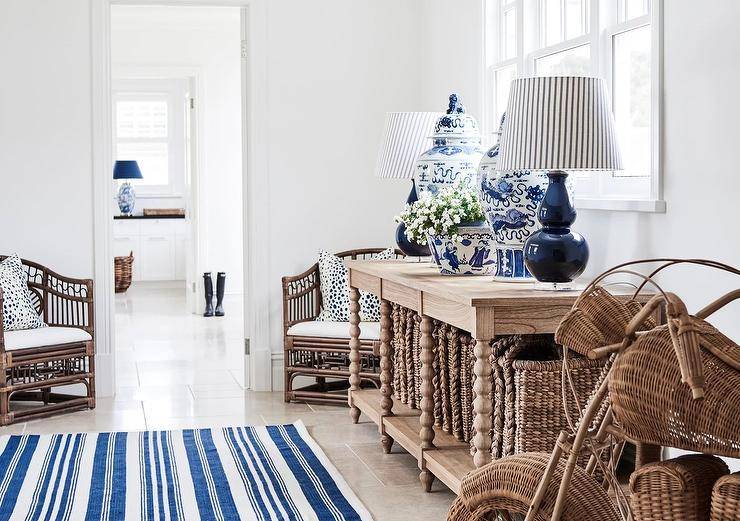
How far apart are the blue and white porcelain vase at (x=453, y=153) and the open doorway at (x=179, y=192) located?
2.30 metres

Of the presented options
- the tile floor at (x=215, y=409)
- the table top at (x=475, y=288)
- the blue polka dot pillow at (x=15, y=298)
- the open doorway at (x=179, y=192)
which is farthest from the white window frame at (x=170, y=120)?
the table top at (x=475, y=288)

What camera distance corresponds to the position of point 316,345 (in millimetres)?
5496

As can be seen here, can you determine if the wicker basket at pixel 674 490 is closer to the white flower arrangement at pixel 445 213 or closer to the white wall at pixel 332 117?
the white flower arrangement at pixel 445 213

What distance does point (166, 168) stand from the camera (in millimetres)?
12547

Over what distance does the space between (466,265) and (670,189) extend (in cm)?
90

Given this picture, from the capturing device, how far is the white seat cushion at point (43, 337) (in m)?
5.09

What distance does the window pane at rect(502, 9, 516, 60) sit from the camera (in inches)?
189

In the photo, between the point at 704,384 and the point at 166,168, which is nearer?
the point at 704,384

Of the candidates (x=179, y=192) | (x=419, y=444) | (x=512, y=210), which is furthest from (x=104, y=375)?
(x=179, y=192)

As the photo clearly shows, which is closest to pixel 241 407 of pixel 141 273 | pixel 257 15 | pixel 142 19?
pixel 257 15

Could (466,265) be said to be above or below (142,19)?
below

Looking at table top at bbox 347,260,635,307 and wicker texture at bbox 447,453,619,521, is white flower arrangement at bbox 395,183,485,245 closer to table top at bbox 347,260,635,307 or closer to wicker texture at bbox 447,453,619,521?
table top at bbox 347,260,635,307

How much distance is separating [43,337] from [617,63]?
3.15 meters

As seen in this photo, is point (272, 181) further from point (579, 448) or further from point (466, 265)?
point (579, 448)
